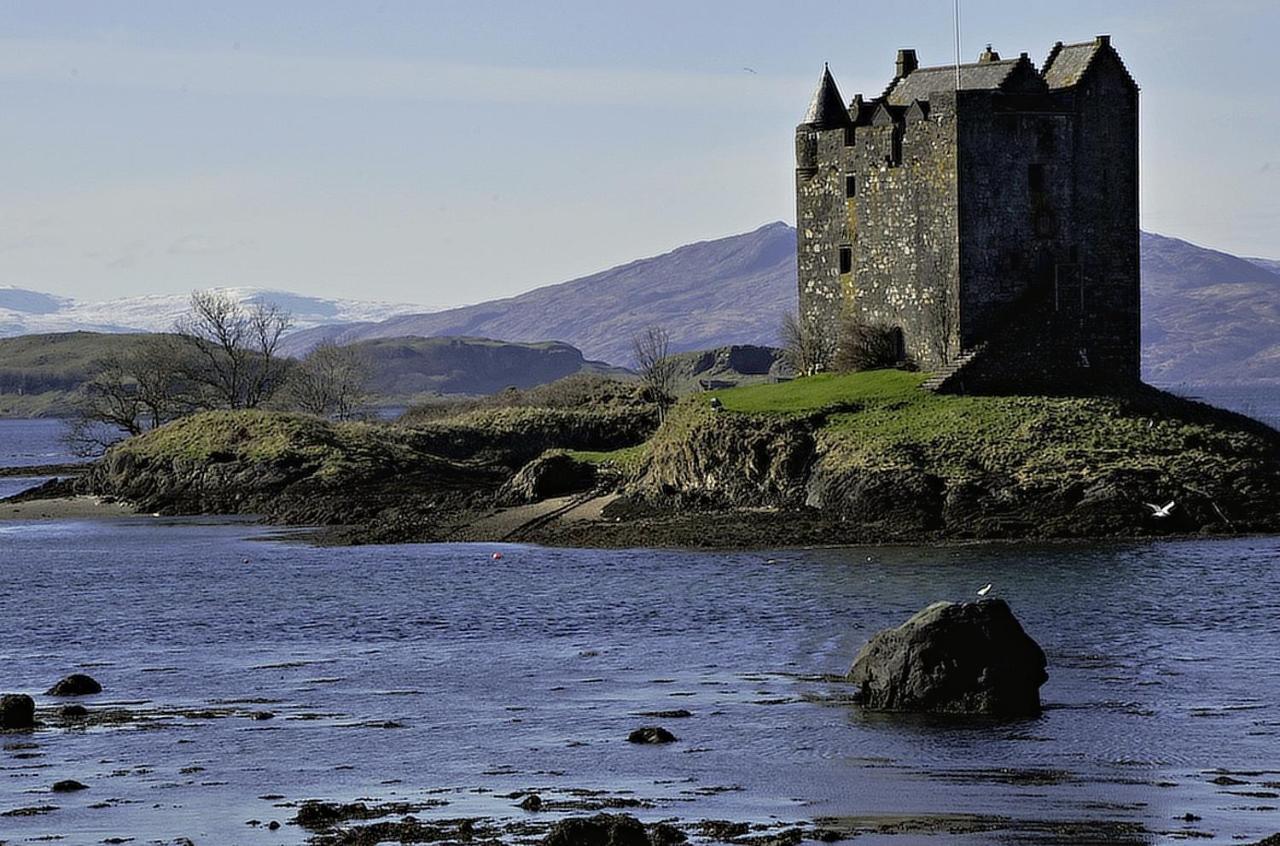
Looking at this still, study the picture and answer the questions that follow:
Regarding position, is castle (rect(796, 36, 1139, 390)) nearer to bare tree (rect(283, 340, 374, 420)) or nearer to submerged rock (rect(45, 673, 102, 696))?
submerged rock (rect(45, 673, 102, 696))

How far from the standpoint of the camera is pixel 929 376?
7306 cm

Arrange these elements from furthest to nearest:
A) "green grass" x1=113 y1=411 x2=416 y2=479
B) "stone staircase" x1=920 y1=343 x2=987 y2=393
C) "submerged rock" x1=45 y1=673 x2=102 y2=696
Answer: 1. "green grass" x1=113 y1=411 x2=416 y2=479
2. "stone staircase" x1=920 y1=343 x2=987 y2=393
3. "submerged rock" x1=45 y1=673 x2=102 y2=696

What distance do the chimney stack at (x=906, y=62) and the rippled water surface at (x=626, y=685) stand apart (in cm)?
2605

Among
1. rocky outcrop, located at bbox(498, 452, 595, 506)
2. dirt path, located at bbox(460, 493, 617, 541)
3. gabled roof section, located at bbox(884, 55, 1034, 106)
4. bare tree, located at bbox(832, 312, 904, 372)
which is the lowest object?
dirt path, located at bbox(460, 493, 617, 541)

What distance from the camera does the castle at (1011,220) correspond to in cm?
7200

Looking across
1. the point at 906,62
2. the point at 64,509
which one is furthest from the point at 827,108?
the point at 64,509

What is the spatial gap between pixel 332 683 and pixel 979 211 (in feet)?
128

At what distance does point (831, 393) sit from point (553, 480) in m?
12.5

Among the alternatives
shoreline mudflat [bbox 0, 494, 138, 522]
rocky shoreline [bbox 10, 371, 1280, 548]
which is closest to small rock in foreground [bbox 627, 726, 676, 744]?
rocky shoreline [bbox 10, 371, 1280, 548]

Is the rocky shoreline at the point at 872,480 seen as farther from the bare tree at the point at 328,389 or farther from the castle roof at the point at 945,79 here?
the bare tree at the point at 328,389

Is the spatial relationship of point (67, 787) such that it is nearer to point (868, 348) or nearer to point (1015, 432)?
point (1015, 432)

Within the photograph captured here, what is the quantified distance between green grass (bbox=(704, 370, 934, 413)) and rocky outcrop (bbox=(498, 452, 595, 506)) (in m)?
6.12

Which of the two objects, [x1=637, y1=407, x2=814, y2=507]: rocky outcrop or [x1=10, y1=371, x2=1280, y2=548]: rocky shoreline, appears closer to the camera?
[x1=10, y1=371, x2=1280, y2=548]: rocky shoreline

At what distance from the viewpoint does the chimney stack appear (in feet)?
265
